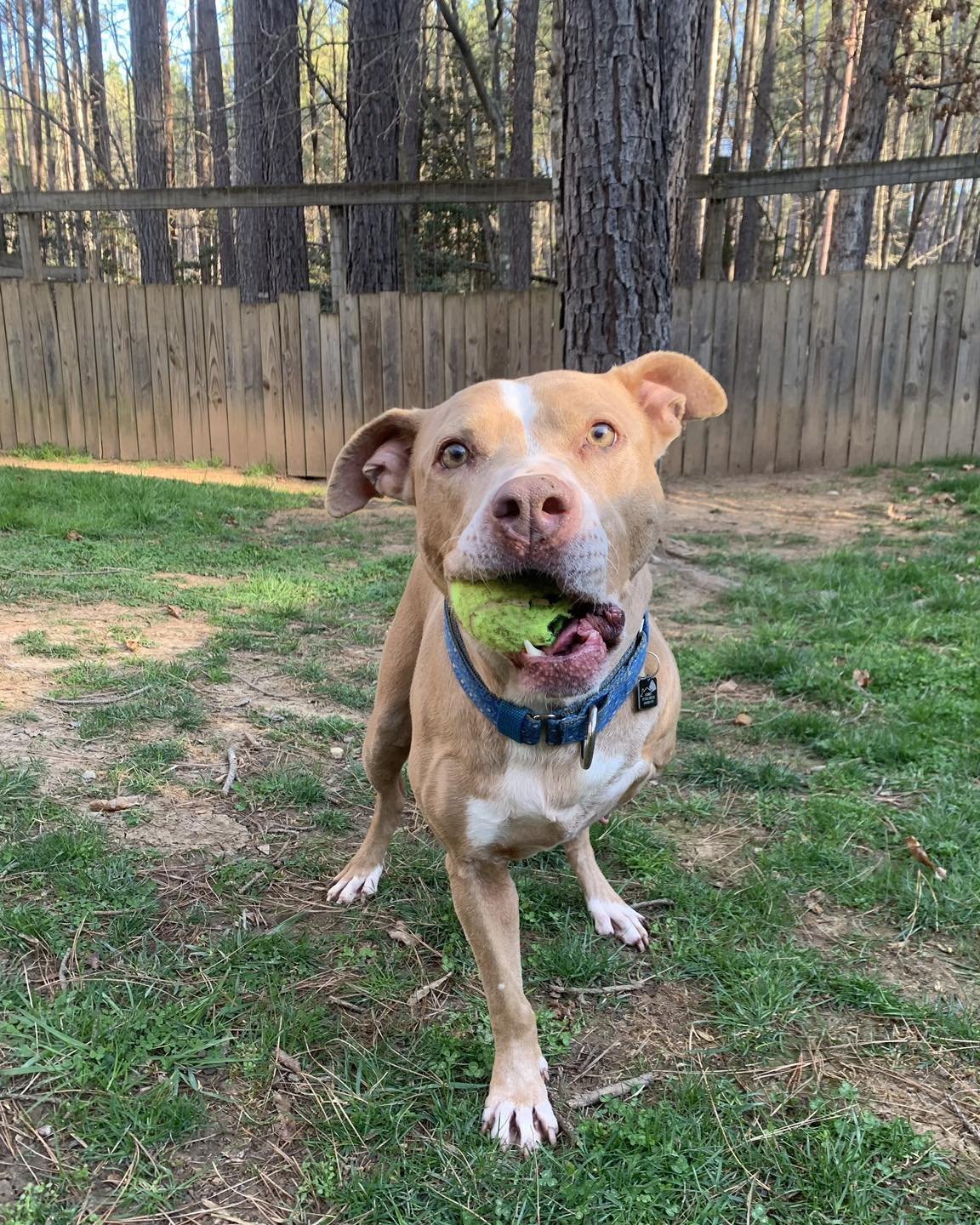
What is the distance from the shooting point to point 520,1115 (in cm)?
207

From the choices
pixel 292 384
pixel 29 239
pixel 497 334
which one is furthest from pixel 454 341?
pixel 29 239

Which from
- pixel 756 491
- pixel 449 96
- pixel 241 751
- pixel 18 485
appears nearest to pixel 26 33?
pixel 449 96

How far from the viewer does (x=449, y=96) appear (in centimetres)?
1592

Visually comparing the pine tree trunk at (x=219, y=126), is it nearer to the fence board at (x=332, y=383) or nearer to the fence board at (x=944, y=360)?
the fence board at (x=332, y=383)

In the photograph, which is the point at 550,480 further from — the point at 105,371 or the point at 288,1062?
the point at 105,371

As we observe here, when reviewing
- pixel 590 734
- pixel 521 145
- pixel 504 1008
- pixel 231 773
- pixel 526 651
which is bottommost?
pixel 231 773

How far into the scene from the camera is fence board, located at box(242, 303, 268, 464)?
29.6 feet

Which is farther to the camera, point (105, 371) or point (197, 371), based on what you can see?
point (105, 371)

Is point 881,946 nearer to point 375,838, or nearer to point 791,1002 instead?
point 791,1002

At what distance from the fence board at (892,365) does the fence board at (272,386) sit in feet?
19.4

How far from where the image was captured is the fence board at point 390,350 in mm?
8828

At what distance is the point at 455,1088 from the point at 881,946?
1300 millimetres

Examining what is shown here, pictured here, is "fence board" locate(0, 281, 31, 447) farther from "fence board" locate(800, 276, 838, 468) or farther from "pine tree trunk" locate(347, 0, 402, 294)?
"fence board" locate(800, 276, 838, 468)

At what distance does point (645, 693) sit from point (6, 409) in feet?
31.8
